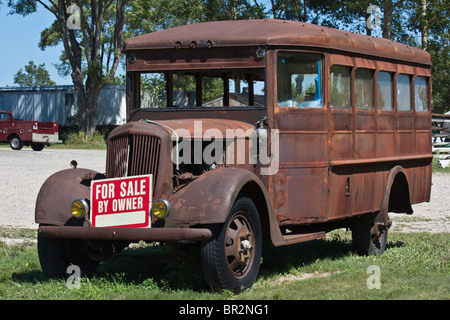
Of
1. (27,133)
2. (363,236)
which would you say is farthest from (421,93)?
(27,133)

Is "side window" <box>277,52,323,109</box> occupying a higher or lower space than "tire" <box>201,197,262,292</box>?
higher

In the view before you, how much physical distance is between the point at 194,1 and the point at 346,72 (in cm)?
3847

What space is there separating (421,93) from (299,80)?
368 cm

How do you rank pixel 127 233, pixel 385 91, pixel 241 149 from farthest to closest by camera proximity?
pixel 385 91, pixel 241 149, pixel 127 233

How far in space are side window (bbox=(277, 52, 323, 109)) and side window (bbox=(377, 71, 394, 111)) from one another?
171 centimetres

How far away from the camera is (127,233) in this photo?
6.41 meters

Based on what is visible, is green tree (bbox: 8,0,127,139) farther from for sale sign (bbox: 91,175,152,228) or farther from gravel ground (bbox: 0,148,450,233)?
for sale sign (bbox: 91,175,152,228)

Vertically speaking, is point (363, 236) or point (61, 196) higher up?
point (61, 196)

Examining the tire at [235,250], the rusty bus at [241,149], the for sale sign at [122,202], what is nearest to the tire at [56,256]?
the rusty bus at [241,149]

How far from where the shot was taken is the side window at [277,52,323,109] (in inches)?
308

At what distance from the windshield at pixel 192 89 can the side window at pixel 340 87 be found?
92 cm

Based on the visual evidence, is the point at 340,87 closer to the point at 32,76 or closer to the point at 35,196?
the point at 35,196

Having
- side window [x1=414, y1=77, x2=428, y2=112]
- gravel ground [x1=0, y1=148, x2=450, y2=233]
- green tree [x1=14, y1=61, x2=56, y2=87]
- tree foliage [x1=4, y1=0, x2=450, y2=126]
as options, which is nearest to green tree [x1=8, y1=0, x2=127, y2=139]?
tree foliage [x1=4, y1=0, x2=450, y2=126]
